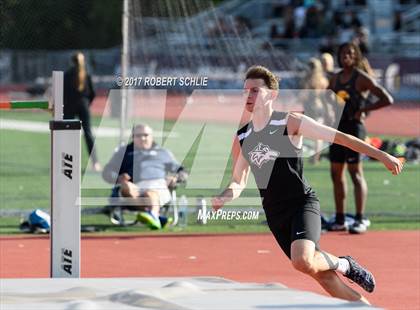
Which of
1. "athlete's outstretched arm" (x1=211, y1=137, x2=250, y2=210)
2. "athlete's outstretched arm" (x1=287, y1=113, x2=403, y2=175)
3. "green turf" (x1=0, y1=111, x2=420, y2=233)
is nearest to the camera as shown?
"athlete's outstretched arm" (x1=287, y1=113, x2=403, y2=175)

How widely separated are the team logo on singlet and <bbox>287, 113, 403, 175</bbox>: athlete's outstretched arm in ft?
0.63

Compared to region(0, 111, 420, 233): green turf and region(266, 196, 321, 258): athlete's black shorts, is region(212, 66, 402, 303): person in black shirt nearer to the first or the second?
region(266, 196, 321, 258): athlete's black shorts

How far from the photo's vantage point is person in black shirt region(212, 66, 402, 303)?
292 inches

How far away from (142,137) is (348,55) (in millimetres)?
2663

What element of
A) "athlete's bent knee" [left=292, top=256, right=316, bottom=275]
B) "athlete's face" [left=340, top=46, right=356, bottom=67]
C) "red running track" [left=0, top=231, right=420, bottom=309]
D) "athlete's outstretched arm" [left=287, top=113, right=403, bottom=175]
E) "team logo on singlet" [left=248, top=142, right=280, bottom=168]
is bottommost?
"red running track" [left=0, top=231, right=420, bottom=309]

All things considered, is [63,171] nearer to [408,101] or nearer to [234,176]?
[234,176]

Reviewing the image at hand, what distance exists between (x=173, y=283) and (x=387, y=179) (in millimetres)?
11136

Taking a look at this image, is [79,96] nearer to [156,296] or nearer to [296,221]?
[296,221]

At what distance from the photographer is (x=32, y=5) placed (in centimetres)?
1794

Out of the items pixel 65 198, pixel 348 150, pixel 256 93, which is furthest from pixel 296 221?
pixel 348 150

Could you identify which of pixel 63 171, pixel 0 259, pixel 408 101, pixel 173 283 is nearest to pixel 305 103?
pixel 0 259

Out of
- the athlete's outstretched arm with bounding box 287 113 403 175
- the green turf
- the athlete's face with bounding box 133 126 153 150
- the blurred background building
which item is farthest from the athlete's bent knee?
the blurred background building

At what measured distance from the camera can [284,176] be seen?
25.0 ft

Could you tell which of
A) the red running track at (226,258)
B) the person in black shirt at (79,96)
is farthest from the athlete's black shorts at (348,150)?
the person in black shirt at (79,96)
